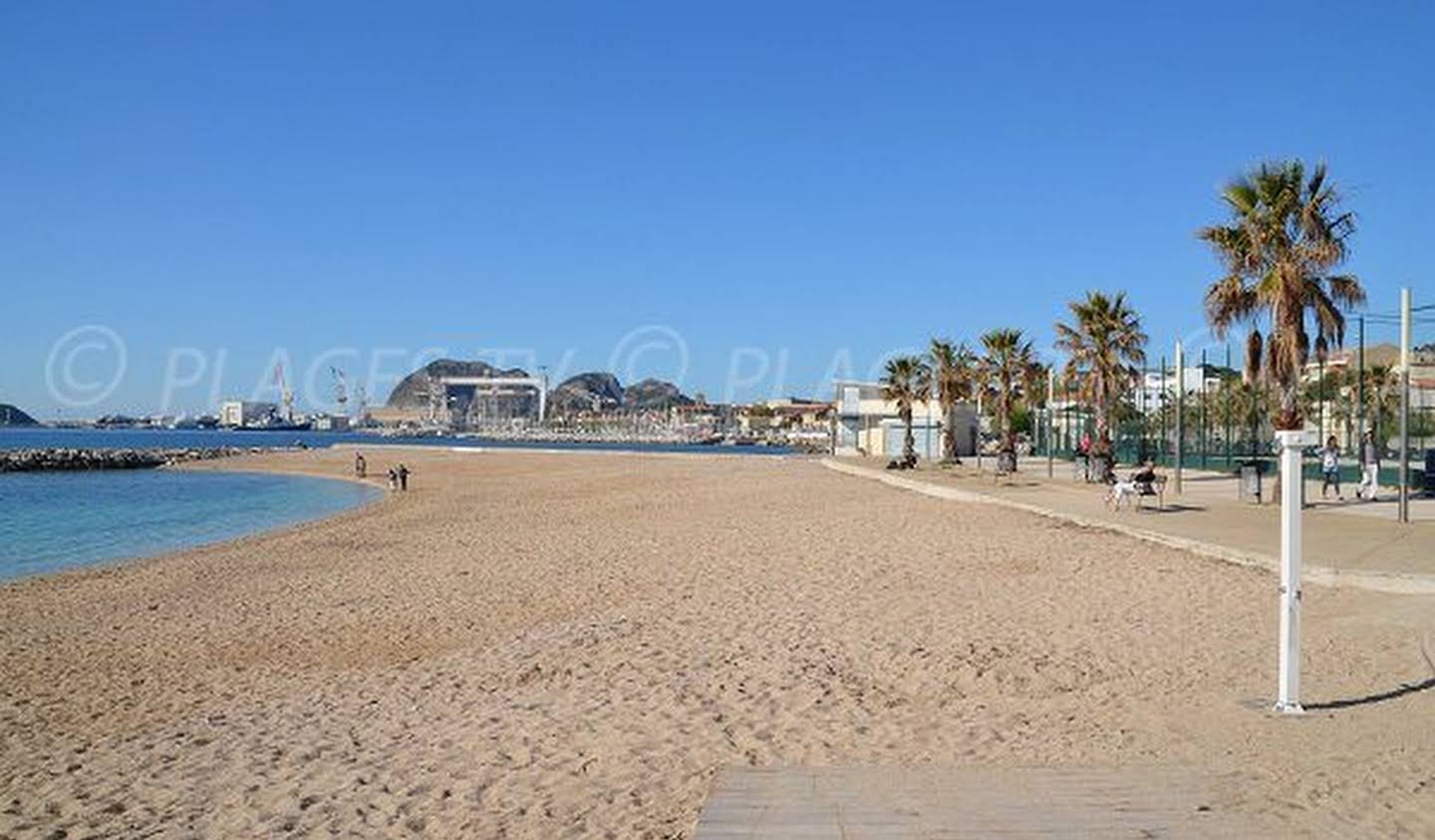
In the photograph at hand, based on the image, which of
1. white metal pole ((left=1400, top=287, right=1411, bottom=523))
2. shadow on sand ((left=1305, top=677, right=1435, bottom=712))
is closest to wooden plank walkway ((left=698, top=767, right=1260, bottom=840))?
shadow on sand ((left=1305, top=677, right=1435, bottom=712))

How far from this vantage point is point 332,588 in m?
14.6

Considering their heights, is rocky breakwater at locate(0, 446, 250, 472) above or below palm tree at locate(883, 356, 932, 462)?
below

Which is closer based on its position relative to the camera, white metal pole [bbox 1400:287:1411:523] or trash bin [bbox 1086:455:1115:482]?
white metal pole [bbox 1400:287:1411:523]

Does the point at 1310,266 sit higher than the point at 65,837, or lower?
higher

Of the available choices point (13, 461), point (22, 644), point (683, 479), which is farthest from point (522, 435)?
point (22, 644)

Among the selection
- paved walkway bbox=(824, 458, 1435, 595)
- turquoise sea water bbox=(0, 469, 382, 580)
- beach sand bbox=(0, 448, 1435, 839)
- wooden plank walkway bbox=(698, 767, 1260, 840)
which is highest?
paved walkway bbox=(824, 458, 1435, 595)

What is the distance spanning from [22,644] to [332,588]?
154 inches

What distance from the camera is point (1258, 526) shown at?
15914mm

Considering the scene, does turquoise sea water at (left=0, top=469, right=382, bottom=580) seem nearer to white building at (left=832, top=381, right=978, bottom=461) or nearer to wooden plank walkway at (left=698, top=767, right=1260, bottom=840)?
wooden plank walkway at (left=698, top=767, right=1260, bottom=840)

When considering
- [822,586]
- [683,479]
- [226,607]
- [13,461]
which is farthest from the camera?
[13,461]

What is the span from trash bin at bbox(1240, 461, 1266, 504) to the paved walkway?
0.29m

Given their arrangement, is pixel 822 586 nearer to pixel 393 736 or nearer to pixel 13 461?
pixel 393 736

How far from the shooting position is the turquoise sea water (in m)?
24.0

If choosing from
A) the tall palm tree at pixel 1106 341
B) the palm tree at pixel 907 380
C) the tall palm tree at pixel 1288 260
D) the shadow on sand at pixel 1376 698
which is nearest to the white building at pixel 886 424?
the palm tree at pixel 907 380
